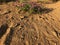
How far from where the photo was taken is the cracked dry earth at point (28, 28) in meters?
5.64

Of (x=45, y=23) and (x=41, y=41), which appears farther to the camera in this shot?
(x=45, y=23)

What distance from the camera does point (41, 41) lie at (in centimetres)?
569

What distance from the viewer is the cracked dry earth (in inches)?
222

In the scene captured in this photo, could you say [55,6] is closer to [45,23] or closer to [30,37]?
[45,23]

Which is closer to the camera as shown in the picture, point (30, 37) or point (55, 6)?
point (30, 37)

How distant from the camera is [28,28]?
626cm

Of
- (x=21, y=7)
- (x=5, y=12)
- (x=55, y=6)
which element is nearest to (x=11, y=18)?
(x=5, y=12)

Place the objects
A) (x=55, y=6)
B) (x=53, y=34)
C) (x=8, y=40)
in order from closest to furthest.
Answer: (x=8, y=40)
(x=53, y=34)
(x=55, y=6)

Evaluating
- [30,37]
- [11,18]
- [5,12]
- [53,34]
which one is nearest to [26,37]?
[30,37]

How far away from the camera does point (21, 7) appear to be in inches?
308

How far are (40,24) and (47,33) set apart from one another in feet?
1.97

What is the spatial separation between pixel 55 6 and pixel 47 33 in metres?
2.63

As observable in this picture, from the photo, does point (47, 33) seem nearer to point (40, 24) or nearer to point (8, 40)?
point (40, 24)

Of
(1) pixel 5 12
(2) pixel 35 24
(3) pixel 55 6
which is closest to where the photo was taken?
(2) pixel 35 24
